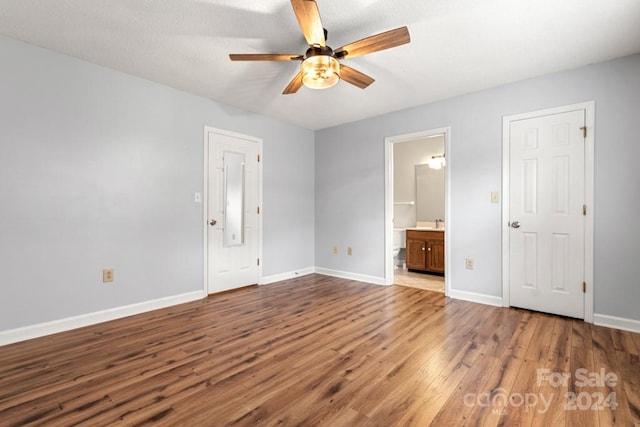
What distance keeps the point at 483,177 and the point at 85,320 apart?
444 cm

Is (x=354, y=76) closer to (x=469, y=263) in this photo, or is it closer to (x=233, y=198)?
(x=233, y=198)

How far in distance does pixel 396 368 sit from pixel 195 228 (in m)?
2.76

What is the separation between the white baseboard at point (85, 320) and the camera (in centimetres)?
249

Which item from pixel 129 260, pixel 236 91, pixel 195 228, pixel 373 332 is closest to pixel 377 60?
pixel 236 91

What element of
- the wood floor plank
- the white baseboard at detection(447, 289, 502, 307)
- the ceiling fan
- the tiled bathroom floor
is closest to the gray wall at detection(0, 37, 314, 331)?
the ceiling fan

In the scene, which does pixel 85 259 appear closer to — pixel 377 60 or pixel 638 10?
pixel 377 60

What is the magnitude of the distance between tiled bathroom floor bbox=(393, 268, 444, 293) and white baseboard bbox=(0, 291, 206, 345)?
3004 mm

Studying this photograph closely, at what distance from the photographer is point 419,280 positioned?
476 cm

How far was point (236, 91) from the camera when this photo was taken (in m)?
3.58

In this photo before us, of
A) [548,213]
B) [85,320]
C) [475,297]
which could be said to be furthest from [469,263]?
[85,320]

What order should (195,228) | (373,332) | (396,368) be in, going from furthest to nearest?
(195,228) → (373,332) → (396,368)

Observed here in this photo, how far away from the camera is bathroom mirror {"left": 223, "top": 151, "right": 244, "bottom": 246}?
4047mm

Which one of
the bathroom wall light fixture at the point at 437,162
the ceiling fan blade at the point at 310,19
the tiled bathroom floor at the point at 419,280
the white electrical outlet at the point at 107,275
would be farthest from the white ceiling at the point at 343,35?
the tiled bathroom floor at the point at 419,280

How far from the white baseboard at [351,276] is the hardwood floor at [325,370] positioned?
1.27 m
